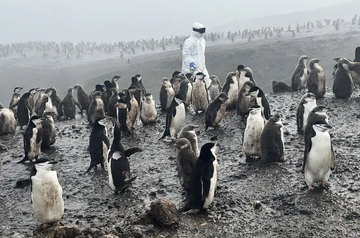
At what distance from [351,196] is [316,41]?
94.2ft

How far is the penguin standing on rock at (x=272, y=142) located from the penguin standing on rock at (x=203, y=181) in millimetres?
1631

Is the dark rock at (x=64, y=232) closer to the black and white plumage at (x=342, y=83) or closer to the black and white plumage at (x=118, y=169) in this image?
the black and white plumage at (x=118, y=169)

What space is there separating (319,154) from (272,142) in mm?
1108

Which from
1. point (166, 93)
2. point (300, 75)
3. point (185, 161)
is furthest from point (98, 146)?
point (300, 75)

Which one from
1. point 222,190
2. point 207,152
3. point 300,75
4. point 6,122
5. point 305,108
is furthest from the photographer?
point 300,75

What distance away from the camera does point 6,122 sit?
10.8m

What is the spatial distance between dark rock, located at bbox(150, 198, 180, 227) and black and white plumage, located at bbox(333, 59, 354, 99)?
25.7ft

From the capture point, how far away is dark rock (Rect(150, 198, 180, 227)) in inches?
190

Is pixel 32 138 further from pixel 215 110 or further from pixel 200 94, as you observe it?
pixel 200 94

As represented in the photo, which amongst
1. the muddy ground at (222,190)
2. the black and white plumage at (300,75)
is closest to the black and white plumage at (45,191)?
the muddy ground at (222,190)

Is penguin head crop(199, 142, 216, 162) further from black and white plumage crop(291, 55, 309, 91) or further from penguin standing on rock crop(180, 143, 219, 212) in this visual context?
black and white plumage crop(291, 55, 309, 91)

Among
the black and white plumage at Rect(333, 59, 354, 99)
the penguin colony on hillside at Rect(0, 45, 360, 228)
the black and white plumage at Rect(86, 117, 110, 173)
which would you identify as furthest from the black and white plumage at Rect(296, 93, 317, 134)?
the black and white plumage at Rect(86, 117, 110, 173)

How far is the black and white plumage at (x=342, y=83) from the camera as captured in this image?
35.5 feet

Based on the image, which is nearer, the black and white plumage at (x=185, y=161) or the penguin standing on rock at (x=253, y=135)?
the black and white plumage at (x=185, y=161)
